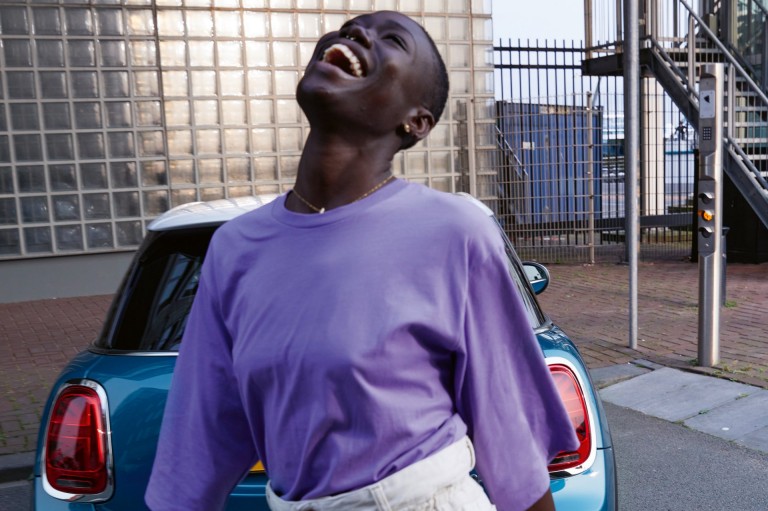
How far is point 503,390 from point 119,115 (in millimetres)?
10157

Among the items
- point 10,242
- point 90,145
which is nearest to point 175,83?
point 90,145

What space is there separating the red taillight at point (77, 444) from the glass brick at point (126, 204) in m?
8.55

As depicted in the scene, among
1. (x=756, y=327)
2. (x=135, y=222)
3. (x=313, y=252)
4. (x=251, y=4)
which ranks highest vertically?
(x=251, y=4)

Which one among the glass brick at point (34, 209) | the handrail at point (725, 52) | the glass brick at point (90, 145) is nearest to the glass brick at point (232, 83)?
the glass brick at point (90, 145)

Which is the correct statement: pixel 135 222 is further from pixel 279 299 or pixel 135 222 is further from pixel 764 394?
pixel 279 299

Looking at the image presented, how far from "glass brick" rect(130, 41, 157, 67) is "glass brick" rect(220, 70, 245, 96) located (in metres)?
0.89

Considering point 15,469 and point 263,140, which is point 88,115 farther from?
point 15,469

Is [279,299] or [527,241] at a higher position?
[279,299]

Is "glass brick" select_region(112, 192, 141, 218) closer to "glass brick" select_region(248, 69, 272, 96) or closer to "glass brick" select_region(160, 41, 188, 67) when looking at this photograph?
"glass brick" select_region(160, 41, 188, 67)

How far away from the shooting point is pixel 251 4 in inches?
438

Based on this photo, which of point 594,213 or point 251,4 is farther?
point 594,213

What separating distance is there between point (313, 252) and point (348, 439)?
0.96 ft

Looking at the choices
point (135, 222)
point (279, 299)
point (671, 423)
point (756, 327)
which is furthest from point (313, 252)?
point (135, 222)

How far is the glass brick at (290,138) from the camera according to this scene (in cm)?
1148
